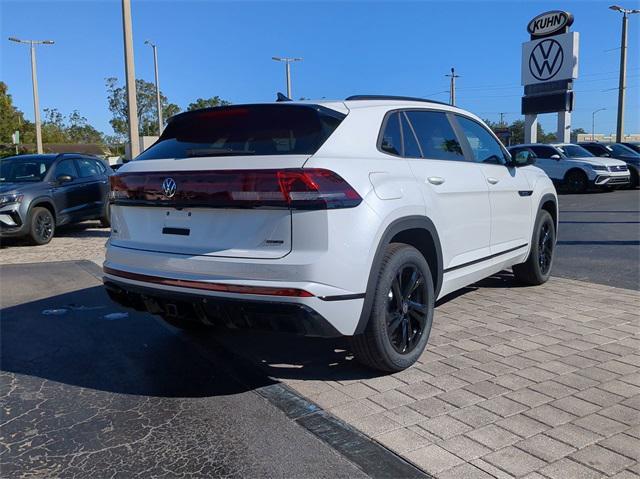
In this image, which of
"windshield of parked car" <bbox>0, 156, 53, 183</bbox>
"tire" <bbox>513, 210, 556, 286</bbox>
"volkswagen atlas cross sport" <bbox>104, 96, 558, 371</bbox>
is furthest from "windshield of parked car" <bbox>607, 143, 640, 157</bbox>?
"volkswagen atlas cross sport" <bbox>104, 96, 558, 371</bbox>

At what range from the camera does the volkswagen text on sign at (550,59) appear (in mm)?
26219

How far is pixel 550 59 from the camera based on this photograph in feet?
88.7

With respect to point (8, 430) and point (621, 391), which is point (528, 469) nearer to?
point (621, 391)

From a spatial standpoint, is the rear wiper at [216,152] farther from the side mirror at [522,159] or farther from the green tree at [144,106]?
the green tree at [144,106]

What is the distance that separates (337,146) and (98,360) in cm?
252

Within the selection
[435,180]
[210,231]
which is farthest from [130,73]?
[210,231]

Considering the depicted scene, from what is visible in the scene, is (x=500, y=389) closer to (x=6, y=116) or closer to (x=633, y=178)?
(x=633, y=178)

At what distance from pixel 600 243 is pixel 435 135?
6.30m

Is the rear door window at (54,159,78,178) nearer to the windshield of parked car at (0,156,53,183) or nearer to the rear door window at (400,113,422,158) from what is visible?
the windshield of parked car at (0,156,53,183)

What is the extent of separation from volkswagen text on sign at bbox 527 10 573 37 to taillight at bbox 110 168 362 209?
89.8 feet

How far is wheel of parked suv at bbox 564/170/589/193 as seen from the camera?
64.3 ft

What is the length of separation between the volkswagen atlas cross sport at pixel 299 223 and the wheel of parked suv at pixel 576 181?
1684cm

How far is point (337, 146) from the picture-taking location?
3.54 metres

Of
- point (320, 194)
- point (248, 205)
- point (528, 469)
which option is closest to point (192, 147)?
point (248, 205)
